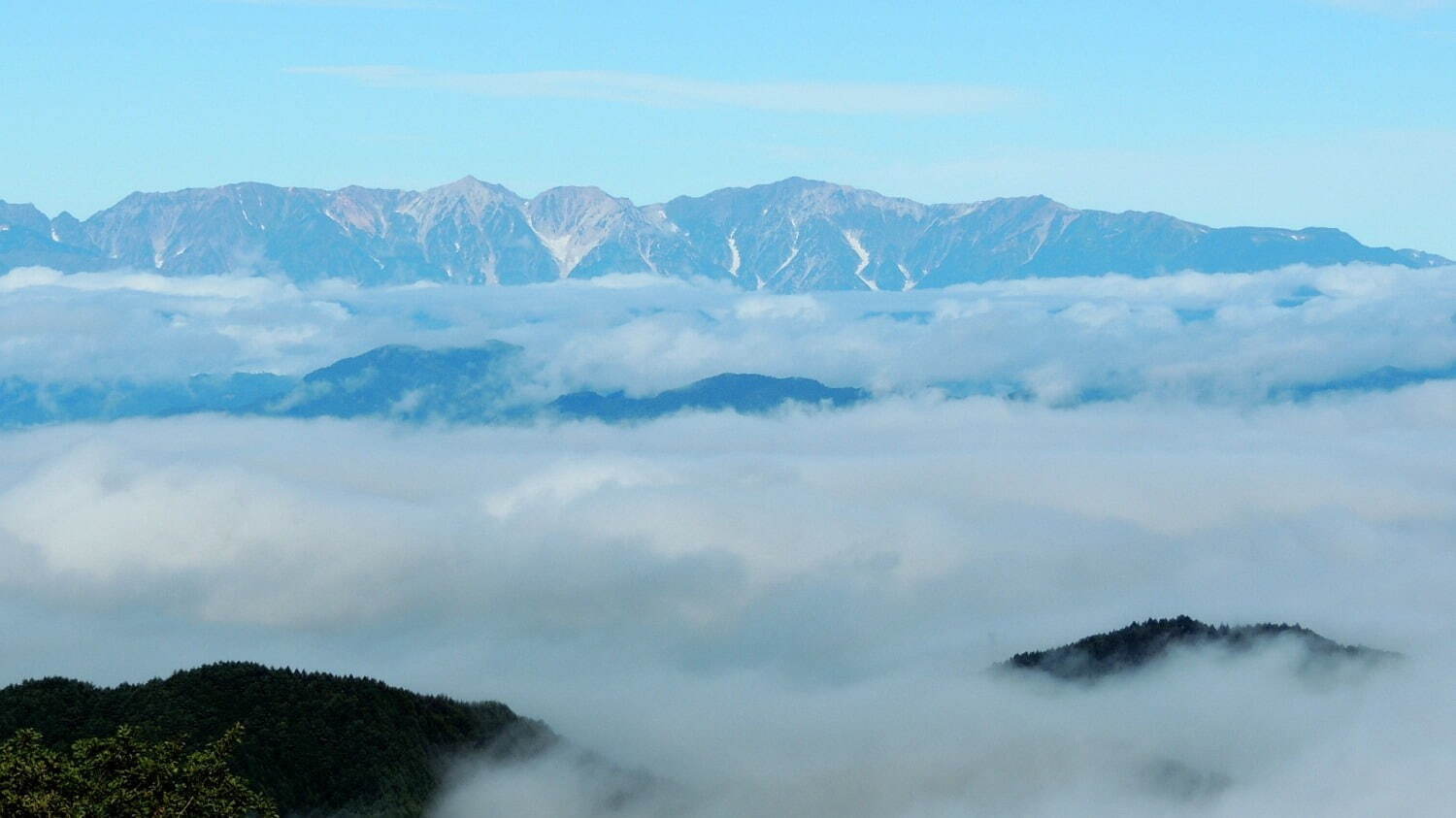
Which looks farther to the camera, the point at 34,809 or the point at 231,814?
the point at 231,814

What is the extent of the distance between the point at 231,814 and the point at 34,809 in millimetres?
9867

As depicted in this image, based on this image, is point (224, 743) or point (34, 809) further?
point (224, 743)

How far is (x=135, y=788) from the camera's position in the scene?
3095 inches

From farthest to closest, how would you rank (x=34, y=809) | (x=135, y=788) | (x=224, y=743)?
(x=224, y=743)
(x=135, y=788)
(x=34, y=809)

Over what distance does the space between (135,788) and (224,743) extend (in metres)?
6.93

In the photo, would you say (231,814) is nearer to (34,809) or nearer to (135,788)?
(135,788)

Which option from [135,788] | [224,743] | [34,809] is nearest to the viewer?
[34,809]

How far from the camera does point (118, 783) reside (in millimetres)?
79375

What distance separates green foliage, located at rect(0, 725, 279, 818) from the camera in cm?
7400

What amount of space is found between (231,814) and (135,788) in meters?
4.62

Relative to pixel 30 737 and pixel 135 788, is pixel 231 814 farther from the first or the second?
pixel 30 737

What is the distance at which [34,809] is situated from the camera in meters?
72.2

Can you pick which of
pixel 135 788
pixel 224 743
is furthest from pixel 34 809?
pixel 224 743

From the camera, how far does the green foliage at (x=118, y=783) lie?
74.0m
